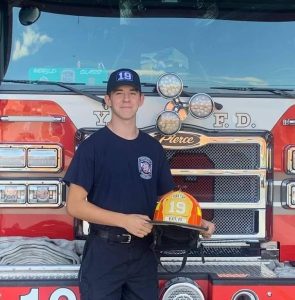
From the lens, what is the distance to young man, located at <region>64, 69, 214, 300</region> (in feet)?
9.89

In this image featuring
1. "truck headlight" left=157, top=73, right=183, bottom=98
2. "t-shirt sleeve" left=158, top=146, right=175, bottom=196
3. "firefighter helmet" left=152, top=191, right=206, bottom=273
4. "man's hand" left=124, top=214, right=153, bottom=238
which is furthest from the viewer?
"truck headlight" left=157, top=73, right=183, bottom=98

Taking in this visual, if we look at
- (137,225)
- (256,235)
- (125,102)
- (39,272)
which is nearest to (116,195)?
(137,225)

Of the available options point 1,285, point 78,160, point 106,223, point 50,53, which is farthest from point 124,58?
point 1,285

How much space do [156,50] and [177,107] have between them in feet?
1.20

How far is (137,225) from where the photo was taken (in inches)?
114

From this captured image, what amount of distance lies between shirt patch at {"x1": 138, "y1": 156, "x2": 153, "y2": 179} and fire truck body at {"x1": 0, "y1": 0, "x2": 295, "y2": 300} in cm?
48

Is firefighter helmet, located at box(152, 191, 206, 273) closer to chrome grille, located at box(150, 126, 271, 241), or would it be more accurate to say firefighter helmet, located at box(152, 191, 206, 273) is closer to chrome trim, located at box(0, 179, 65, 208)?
chrome grille, located at box(150, 126, 271, 241)

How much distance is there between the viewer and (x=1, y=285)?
319cm

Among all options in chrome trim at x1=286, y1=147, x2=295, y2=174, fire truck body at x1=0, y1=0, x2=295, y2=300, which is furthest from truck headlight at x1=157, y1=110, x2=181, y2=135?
chrome trim at x1=286, y1=147, x2=295, y2=174

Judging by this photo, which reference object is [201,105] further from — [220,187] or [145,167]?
[145,167]

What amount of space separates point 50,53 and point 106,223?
1.19m

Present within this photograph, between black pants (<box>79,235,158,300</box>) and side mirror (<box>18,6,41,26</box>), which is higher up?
side mirror (<box>18,6,41,26</box>)

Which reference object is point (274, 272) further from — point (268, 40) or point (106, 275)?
point (268, 40)

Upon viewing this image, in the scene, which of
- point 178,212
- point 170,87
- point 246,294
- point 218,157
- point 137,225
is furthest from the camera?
point 218,157
